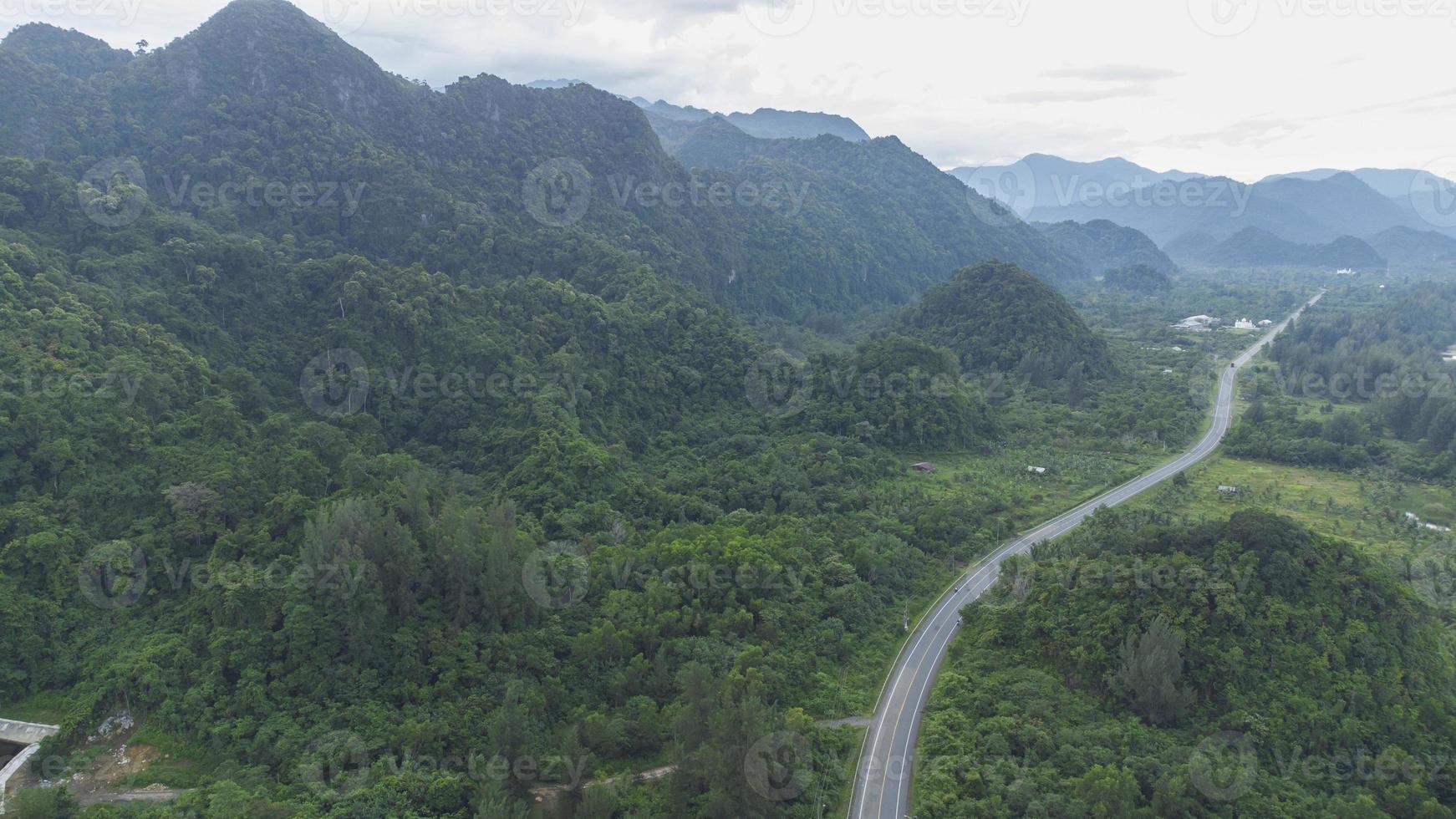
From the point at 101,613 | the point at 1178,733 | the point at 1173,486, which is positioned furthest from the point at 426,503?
the point at 1173,486

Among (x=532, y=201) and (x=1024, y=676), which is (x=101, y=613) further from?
(x=532, y=201)

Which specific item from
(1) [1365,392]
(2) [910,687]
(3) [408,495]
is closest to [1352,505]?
(2) [910,687]

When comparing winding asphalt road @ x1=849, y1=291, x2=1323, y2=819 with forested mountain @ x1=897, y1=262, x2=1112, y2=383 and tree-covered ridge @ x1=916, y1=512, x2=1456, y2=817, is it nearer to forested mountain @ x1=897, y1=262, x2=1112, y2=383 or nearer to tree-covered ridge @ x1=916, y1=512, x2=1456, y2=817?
tree-covered ridge @ x1=916, y1=512, x2=1456, y2=817

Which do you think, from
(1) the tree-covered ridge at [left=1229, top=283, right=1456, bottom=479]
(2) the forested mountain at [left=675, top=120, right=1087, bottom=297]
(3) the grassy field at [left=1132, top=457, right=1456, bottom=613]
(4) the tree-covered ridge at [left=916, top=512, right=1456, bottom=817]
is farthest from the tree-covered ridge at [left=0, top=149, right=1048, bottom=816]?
(2) the forested mountain at [left=675, top=120, right=1087, bottom=297]

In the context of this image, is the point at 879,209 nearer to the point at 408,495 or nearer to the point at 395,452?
the point at 395,452

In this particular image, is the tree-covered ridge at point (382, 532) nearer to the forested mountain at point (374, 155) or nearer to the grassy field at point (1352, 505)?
the forested mountain at point (374, 155)

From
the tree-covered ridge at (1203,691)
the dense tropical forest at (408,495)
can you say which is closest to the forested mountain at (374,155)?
the dense tropical forest at (408,495)
